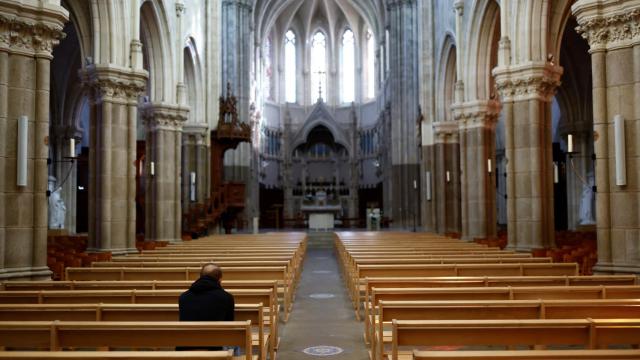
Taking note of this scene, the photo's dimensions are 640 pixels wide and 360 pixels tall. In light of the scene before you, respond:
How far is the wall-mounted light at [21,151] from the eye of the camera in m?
10.1

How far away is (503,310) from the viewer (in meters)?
5.57

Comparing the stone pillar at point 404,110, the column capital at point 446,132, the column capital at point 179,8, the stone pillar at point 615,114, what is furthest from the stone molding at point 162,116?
the stone pillar at point 404,110

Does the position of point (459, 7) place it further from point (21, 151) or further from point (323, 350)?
point (323, 350)

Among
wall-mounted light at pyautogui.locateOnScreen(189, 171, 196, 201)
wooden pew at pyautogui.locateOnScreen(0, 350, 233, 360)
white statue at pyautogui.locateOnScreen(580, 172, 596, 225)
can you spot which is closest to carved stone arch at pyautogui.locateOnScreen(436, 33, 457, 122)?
white statue at pyautogui.locateOnScreen(580, 172, 596, 225)

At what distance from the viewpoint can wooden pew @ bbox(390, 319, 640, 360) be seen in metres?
4.52

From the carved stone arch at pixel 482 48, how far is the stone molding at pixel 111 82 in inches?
438

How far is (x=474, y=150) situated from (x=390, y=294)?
1586 cm

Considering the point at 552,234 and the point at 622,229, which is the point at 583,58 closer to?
the point at 552,234

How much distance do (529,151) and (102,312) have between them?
12827 mm

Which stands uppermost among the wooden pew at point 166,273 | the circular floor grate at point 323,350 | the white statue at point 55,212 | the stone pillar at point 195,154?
the stone pillar at point 195,154

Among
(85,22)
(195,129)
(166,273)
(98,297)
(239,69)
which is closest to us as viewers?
(98,297)

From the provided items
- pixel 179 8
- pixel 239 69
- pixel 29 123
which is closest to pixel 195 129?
pixel 179 8

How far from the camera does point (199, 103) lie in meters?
27.8

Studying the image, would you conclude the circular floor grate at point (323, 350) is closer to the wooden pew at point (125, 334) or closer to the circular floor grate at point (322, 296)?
the wooden pew at point (125, 334)
